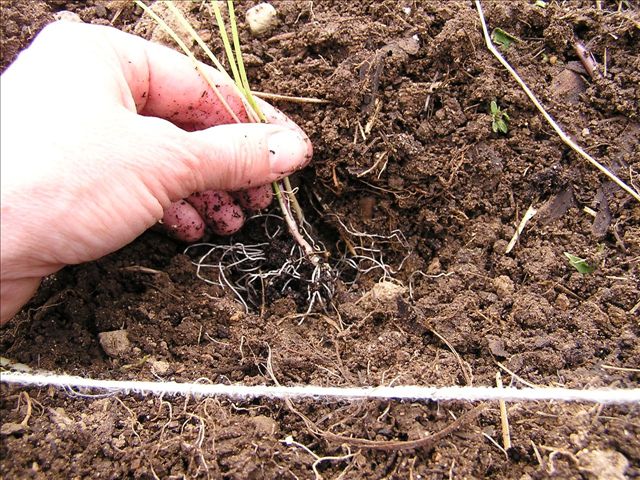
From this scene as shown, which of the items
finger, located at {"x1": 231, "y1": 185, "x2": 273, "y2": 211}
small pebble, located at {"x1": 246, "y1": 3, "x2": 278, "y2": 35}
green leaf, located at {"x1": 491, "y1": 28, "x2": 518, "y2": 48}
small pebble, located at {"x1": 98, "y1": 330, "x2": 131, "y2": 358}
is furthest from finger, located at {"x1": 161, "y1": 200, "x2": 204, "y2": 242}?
green leaf, located at {"x1": 491, "y1": 28, "x2": 518, "y2": 48}

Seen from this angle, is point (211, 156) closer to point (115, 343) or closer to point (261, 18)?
point (115, 343)

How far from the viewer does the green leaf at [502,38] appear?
1736 millimetres

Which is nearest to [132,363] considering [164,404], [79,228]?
[164,404]

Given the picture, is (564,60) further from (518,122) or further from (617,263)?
(617,263)

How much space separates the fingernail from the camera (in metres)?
1.55

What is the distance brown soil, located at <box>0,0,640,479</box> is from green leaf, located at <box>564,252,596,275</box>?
0.03 meters

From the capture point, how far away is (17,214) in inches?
46.6

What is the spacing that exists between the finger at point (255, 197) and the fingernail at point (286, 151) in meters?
0.14

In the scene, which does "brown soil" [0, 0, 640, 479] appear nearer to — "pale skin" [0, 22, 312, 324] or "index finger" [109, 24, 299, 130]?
"index finger" [109, 24, 299, 130]

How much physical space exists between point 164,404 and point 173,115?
2.80 feet

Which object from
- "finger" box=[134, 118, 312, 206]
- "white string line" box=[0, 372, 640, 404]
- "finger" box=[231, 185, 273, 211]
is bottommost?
"white string line" box=[0, 372, 640, 404]

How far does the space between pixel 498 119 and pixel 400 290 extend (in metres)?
0.62

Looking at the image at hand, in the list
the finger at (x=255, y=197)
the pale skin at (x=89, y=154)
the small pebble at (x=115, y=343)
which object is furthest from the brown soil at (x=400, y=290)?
the pale skin at (x=89, y=154)

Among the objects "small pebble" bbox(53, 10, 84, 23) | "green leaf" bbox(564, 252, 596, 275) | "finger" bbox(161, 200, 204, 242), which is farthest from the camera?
"small pebble" bbox(53, 10, 84, 23)
